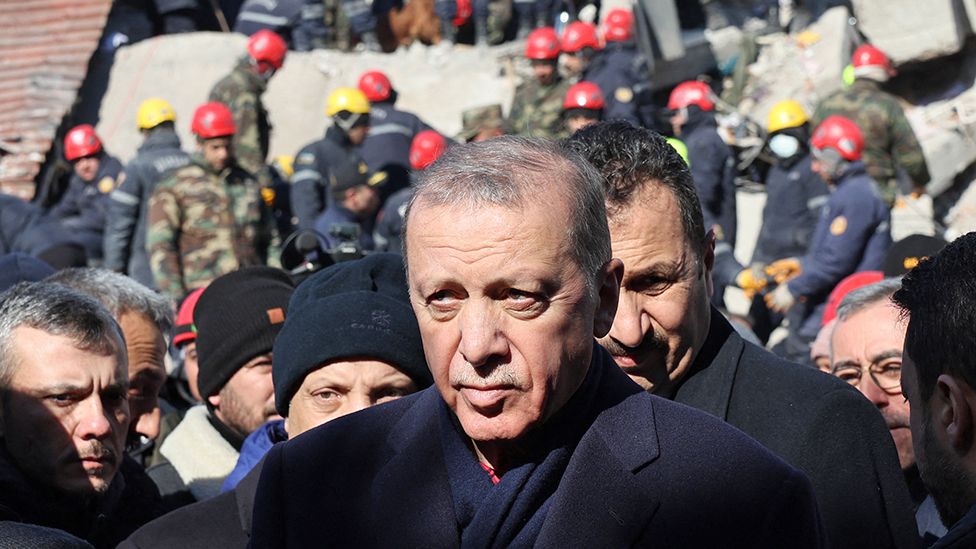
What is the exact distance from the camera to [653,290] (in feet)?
10.7

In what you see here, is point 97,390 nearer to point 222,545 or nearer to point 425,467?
point 222,545

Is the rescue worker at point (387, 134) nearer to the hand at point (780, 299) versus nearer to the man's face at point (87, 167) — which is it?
the man's face at point (87, 167)

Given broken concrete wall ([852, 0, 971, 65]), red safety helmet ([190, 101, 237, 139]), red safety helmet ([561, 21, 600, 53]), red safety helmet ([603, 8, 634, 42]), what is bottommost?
broken concrete wall ([852, 0, 971, 65])

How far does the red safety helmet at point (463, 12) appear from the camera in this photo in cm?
1742

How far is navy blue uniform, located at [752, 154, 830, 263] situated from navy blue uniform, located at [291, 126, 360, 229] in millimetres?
3652

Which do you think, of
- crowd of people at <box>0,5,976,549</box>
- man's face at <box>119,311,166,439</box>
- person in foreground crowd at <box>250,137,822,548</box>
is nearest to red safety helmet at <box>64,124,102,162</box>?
crowd of people at <box>0,5,976,549</box>

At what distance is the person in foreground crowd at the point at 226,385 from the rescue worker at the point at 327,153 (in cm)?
748

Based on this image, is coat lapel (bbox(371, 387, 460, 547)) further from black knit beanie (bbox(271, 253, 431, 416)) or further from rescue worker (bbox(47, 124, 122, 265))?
rescue worker (bbox(47, 124, 122, 265))

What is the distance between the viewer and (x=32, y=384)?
369 centimetres

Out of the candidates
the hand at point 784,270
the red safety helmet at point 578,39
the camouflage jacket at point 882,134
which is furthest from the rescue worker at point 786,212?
the red safety helmet at point 578,39

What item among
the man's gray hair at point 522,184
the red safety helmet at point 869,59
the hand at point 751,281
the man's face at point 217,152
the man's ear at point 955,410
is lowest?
the hand at point 751,281

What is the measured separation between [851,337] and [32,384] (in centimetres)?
254

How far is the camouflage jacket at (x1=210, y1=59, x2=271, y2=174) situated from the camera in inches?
514

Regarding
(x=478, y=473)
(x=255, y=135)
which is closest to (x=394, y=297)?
(x=478, y=473)
